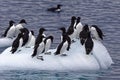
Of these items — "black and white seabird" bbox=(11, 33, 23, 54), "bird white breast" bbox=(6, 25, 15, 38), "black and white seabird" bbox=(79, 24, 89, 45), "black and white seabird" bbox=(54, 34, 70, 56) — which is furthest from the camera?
"bird white breast" bbox=(6, 25, 15, 38)

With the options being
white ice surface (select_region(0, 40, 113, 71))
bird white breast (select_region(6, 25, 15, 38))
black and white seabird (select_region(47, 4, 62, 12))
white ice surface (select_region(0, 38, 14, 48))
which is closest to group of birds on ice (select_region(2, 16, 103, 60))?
white ice surface (select_region(0, 40, 113, 71))

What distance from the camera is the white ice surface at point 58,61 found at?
3189cm

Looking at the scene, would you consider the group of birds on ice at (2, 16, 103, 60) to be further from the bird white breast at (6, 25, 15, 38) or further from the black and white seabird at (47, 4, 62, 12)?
the black and white seabird at (47, 4, 62, 12)

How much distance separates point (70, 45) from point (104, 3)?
25.6m

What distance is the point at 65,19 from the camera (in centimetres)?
5144

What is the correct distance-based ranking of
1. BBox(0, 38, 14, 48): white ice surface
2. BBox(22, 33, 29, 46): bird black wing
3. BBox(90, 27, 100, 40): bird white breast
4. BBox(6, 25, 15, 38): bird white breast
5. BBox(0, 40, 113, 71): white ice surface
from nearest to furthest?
BBox(0, 40, 113, 71): white ice surface
BBox(22, 33, 29, 46): bird black wing
BBox(90, 27, 100, 40): bird white breast
BBox(0, 38, 14, 48): white ice surface
BBox(6, 25, 15, 38): bird white breast

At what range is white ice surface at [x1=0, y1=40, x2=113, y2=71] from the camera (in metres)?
31.9

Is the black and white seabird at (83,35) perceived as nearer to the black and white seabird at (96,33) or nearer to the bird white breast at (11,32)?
the black and white seabird at (96,33)

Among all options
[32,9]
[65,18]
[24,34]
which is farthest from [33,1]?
[24,34]

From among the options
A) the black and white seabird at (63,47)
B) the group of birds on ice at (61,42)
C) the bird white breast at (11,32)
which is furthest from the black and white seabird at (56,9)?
the black and white seabird at (63,47)

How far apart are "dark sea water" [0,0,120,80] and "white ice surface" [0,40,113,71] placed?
352 millimetres

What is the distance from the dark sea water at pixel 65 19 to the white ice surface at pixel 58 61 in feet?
1.15

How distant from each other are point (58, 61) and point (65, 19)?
19559 millimetres

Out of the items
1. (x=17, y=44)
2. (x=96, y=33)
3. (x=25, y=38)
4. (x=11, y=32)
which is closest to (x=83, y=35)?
(x=96, y=33)
